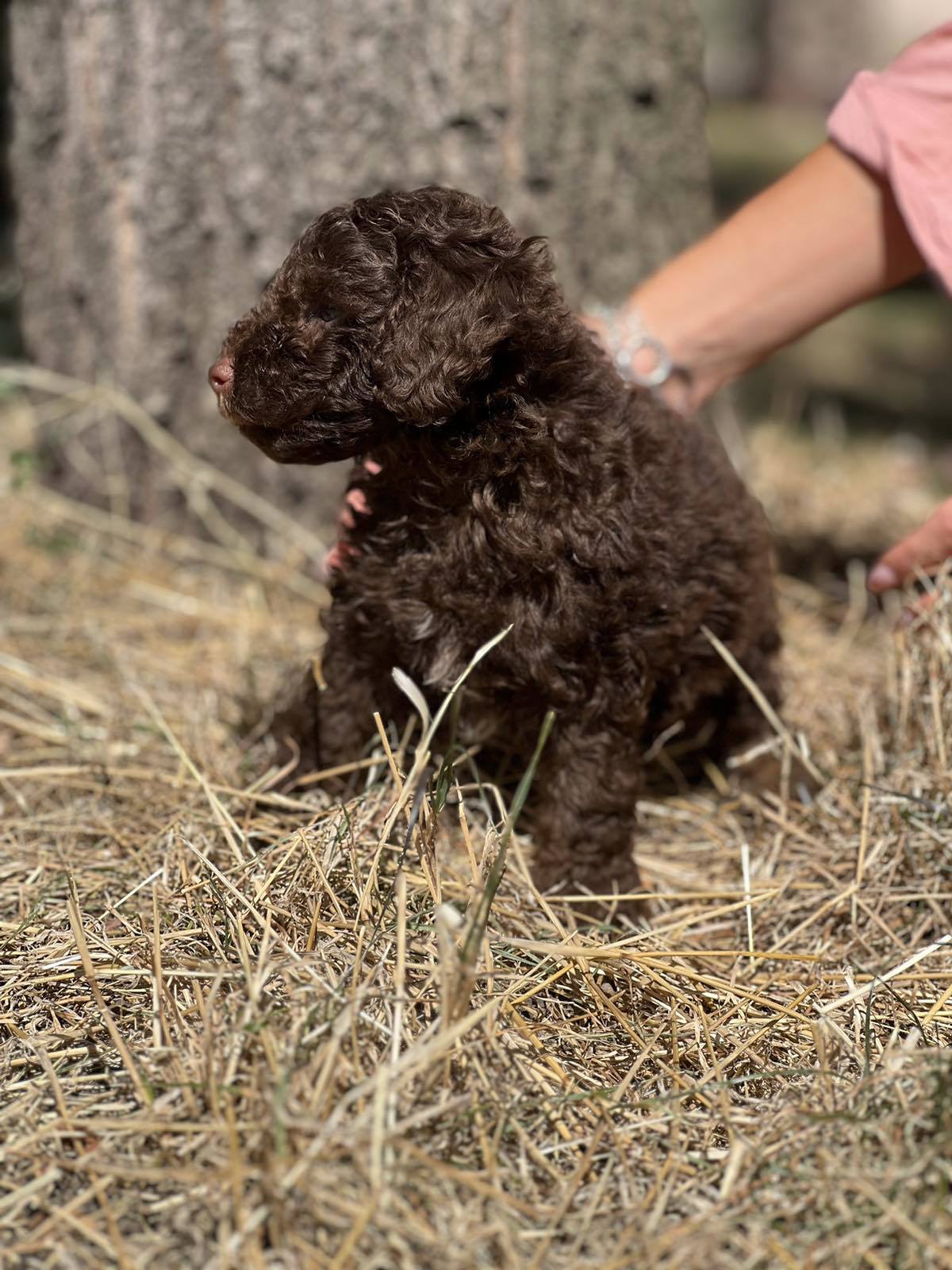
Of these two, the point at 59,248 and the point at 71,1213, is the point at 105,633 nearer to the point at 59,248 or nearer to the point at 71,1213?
the point at 59,248

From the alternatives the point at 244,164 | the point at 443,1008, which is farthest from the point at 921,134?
the point at 443,1008

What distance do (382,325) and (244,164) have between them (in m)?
2.36

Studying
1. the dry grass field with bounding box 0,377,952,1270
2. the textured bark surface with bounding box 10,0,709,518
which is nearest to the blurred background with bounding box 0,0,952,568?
the textured bark surface with bounding box 10,0,709,518

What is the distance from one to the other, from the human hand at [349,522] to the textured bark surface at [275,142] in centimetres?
173

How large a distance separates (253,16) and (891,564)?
300 cm

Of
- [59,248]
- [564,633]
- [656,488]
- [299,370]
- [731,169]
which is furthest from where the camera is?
[731,169]

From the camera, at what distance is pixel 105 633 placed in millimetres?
4430

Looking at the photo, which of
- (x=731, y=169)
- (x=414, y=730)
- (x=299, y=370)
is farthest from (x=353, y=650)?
(x=731, y=169)

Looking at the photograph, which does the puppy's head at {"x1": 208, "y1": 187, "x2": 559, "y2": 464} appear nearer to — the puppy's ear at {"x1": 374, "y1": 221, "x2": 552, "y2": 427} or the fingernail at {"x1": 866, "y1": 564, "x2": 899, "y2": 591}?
the puppy's ear at {"x1": 374, "y1": 221, "x2": 552, "y2": 427}

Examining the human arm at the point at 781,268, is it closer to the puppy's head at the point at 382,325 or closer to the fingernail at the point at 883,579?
the fingernail at the point at 883,579

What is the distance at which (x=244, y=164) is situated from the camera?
4500 millimetres

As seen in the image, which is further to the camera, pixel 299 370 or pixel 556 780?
pixel 556 780

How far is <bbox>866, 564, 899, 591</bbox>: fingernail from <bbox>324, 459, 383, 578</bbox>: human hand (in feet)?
5.52

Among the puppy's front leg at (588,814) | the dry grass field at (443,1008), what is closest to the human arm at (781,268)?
the dry grass field at (443,1008)
